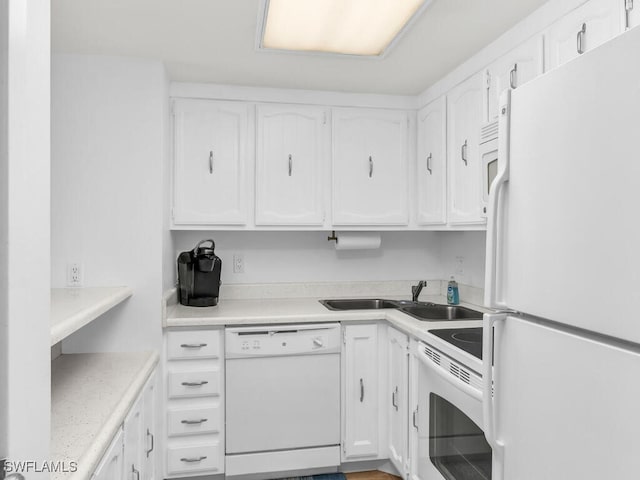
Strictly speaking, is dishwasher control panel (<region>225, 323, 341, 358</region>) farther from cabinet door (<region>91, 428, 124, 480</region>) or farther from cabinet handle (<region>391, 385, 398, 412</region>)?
cabinet door (<region>91, 428, 124, 480</region>)

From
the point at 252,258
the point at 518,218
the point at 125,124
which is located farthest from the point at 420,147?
the point at 518,218

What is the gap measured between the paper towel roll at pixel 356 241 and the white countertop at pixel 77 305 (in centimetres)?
134

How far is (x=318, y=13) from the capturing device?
70.8 inches

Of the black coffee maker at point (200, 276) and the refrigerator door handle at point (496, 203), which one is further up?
the refrigerator door handle at point (496, 203)

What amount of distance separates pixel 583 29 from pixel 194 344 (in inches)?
86.1

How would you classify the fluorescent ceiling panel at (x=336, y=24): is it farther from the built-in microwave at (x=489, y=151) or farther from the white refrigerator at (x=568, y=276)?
the white refrigerator at (x=568, y=276)

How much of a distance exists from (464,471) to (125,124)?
2.21 metres

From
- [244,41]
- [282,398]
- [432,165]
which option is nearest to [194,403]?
[282,398]

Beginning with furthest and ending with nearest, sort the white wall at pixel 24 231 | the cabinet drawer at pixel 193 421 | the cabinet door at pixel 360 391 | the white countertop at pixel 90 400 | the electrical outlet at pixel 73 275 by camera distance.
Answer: the cabinet door at pixel 360 391 < the cabinet drawer at pixel 193 421 < the electrical outlet at pixel 73 275 < the white countertop at pixel 90 400 < the white wall at pixel 24 231

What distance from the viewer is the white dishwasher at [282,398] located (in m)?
2.42

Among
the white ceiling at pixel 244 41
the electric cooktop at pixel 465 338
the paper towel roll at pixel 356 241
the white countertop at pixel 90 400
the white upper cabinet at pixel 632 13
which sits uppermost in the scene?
the white ceiling at pixel 244 41

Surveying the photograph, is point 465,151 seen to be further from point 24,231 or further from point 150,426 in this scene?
point 24,231

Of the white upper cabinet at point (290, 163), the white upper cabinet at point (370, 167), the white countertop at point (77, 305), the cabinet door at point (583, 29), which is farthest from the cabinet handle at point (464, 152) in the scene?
the white countertop at point (77, 305)

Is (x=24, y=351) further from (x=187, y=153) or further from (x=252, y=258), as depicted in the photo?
(x=252, y=258)
